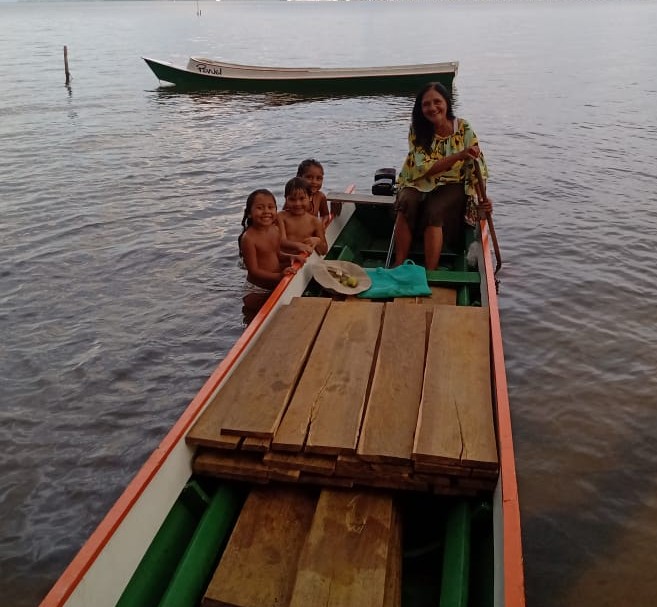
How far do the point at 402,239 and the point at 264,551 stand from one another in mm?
4134

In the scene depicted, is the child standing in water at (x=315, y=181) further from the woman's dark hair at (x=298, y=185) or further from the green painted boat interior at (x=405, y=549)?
the green painted boat interior at (x=405, y=549)

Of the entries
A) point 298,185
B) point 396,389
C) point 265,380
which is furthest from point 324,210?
point 396,389

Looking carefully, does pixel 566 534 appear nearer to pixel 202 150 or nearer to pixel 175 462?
pixel 175 462

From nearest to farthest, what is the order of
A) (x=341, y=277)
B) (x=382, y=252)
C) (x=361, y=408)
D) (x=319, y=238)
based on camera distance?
(x=361, y=408)
(x=341, y=277)
(x=319, y=238)
(x=382, y=252)

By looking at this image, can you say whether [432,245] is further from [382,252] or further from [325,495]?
[325,495]

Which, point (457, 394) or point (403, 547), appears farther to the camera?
point (457, 394)

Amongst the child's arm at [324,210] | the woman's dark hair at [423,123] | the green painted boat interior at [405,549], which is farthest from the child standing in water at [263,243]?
the green painted boat interior at [405,549]

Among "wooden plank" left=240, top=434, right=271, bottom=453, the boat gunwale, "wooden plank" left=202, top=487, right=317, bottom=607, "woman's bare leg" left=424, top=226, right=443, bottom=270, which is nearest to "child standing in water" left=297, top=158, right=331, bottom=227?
"woman's bare leg" left=424, top=226, right=443, bottom=270

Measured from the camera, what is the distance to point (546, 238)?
9422 millimetres

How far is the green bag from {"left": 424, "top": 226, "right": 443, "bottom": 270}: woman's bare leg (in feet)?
1.56

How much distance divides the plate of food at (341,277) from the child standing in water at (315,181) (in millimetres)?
1003

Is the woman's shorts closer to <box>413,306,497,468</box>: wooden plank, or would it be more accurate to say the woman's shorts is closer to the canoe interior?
<box>413,306,497,468</box>: wooden plank

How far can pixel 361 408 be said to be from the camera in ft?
11.1

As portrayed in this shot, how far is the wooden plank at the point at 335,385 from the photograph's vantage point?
123 inches
